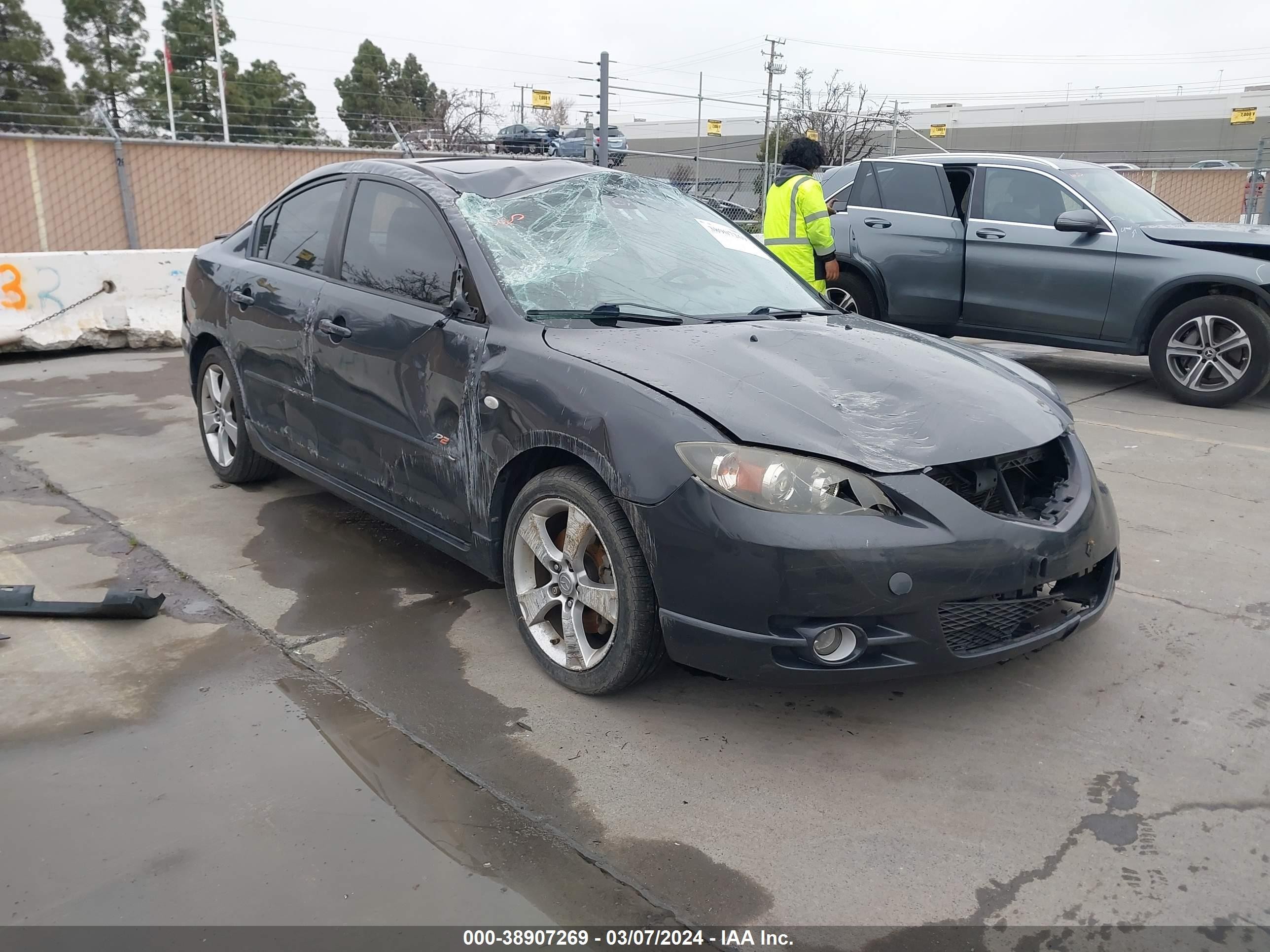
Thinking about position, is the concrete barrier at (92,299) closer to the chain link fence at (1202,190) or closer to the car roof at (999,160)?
the car roof at (999,160)

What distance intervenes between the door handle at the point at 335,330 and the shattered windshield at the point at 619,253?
28.1 inches

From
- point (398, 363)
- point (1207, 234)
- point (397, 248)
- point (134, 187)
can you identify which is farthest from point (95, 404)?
point (1207, 234)

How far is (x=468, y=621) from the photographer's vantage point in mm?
3830

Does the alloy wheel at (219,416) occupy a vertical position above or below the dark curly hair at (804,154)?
below

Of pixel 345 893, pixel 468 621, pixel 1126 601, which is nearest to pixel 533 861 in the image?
pixel 345 893

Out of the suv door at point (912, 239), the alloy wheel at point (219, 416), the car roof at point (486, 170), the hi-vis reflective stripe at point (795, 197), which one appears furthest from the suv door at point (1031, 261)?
the alloy wheel at point (219, 416)

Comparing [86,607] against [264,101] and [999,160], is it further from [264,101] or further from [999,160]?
[264,101]

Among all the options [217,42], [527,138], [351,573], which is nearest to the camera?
[351,573]

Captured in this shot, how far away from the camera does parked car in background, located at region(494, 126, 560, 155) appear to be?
24.5 metres

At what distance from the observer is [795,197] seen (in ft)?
22.8

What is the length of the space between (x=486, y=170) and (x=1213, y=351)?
5626mm

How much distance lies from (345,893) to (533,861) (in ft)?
1.47

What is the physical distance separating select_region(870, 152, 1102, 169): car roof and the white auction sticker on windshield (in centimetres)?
437

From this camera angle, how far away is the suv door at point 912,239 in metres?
8.20
